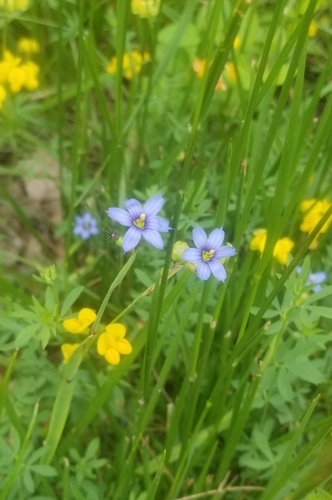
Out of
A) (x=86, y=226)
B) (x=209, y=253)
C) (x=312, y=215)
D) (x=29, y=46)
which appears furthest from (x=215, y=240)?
(x=29, y=46)

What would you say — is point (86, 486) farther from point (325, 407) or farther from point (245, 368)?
point (325, 407)

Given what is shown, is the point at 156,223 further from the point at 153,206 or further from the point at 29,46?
the point at 29,46

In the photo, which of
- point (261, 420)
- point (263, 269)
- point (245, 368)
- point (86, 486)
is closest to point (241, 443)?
point (261, 420)

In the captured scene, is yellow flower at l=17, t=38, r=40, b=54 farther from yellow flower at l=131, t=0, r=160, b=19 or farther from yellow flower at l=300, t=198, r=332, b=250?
yellow flower at l=300, t=198, r=332, b=250

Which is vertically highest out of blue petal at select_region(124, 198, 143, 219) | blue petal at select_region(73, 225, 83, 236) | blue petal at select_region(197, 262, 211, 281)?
blue petal at select_region(73, 225, 83, 236)

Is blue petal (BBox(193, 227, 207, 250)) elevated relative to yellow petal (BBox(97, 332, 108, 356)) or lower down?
elevated

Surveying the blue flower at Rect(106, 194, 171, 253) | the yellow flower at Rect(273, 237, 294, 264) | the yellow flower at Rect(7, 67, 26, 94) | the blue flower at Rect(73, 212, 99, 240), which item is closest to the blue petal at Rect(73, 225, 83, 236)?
the blue flower at Rect(73, 212, 99, 240)
